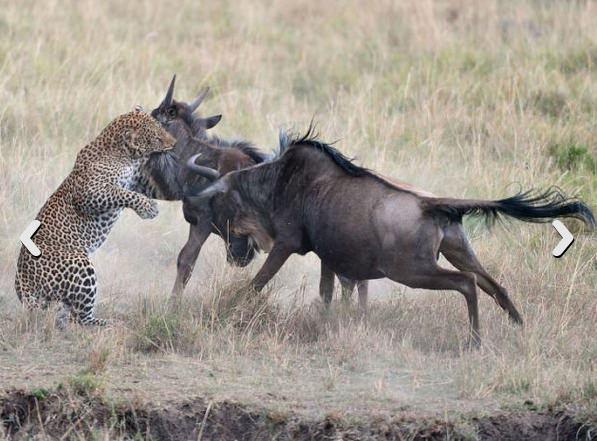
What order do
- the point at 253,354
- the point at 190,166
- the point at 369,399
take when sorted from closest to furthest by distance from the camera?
1. the point at 369,399
2. the point at 253,354
3. the point at 190,166

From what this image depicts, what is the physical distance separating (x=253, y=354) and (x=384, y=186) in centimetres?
119

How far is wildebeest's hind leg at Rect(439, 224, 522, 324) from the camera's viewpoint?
6.92m

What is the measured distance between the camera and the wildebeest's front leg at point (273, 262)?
24.2 feet

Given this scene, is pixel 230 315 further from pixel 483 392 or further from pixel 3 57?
pixel 3 57

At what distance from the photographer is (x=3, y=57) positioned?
11914 millimetres

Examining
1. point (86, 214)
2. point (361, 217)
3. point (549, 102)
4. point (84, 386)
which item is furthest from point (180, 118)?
point (549, 102)

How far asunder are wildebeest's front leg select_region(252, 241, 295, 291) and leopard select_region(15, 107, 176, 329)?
845 millimetres

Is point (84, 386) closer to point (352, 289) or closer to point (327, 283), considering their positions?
point (327, 283)

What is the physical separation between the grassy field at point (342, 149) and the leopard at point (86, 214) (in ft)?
0.81

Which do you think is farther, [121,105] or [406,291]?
[121,105]

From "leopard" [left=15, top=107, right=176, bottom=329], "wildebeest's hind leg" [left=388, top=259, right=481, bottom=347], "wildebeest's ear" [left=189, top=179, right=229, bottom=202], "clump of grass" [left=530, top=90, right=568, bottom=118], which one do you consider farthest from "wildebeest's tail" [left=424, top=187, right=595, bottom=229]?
"clump of grass" [left=530, top=90, right=568, bottom=118]

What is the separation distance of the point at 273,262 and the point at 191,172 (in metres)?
1.18

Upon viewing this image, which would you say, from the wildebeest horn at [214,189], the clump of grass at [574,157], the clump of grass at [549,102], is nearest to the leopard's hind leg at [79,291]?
the wildebeest horn at [214,189]

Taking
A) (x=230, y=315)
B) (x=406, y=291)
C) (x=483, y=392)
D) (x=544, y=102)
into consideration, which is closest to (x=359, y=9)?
(x=544, y=102)
